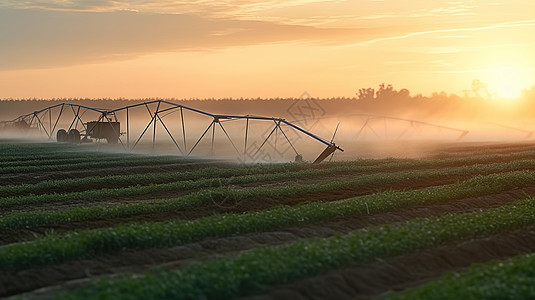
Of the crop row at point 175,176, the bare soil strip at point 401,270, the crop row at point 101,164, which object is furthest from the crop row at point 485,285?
the crop row at point 101,164

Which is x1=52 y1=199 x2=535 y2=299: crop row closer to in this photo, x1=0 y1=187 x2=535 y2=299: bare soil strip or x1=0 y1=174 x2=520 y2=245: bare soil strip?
x1=0 y1=187 x2=535 y2=299: bare soil strip

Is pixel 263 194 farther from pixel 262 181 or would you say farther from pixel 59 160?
pixel 59 160

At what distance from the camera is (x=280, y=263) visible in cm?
1188

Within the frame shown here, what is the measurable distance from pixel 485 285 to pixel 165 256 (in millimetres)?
5803

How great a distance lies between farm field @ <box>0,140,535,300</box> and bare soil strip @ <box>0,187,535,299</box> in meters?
0.03

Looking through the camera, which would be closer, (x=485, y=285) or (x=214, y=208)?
(x=485, y=285)

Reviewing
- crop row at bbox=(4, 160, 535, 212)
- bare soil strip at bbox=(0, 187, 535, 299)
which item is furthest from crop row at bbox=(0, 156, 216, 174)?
bare soil strip at bbox=(0, 187, 535, 299)

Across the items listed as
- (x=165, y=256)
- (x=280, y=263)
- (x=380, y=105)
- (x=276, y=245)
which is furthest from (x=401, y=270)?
(x=380, y=105)

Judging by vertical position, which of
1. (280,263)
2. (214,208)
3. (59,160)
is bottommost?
(280,263)

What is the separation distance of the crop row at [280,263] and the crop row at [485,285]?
1.61 m

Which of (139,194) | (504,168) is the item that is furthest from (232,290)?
(504,168)

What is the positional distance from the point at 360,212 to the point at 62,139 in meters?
50.0

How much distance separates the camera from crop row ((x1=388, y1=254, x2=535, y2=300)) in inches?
409

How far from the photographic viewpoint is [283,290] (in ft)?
36.4
